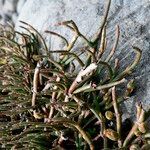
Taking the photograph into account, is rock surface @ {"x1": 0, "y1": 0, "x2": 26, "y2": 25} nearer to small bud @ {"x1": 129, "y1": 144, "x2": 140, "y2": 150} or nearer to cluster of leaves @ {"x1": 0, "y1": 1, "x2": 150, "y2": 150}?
cluster of leaves @ {"x1": 0, "y1": 1, "x2": 150, "y2": 150}

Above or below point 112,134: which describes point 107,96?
above

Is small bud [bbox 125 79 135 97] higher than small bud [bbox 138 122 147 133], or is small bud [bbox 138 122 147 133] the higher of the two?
small bud [bbox 125 79 135 97]

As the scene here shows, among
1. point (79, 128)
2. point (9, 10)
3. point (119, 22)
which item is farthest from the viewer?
point (9, 10)

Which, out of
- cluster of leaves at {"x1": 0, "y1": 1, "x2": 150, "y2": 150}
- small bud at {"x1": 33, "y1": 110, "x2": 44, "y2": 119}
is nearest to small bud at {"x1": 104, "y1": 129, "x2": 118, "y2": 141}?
cluster of leaves at {"x1": 0, "y1": 1, "x2": 150, "y2": 150}

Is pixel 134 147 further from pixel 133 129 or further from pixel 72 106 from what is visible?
pixel 72 106

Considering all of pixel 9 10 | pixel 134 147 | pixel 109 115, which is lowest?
pixel 134 147

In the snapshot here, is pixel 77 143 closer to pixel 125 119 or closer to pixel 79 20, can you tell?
pixel 125 119

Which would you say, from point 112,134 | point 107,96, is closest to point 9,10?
point 107,96
